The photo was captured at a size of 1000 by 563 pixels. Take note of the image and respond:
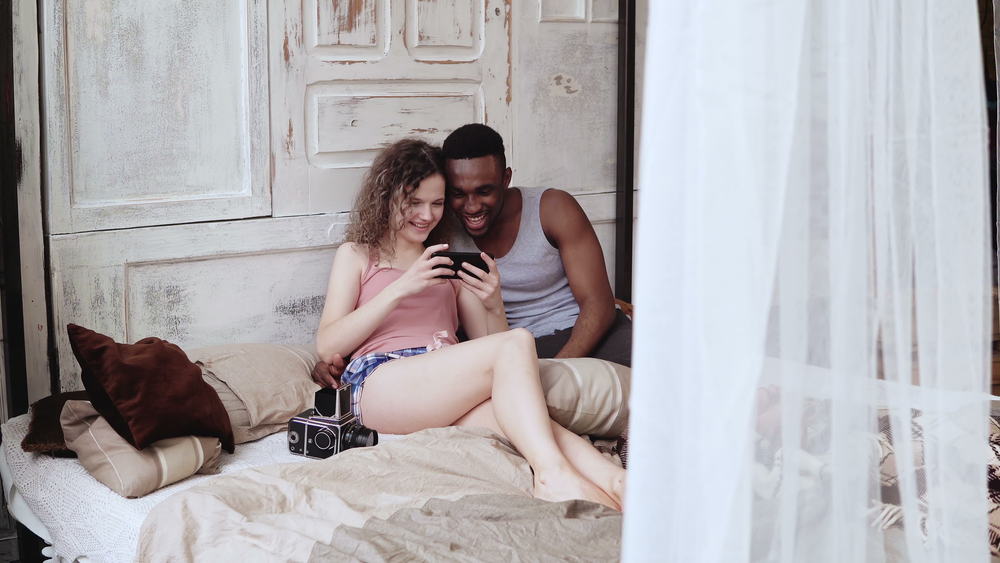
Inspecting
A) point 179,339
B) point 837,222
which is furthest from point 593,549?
point 179,339

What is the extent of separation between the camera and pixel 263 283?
9.37 ft

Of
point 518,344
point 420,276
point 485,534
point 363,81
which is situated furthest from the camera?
point 363,81

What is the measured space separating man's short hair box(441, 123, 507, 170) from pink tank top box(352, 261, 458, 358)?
34cm

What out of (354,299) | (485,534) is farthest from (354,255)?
(485,534)

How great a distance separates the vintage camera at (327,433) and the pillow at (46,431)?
46 cm

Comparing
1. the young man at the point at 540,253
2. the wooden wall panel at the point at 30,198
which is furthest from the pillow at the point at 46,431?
the young man at the point at 540,253

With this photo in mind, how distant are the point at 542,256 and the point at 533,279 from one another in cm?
7

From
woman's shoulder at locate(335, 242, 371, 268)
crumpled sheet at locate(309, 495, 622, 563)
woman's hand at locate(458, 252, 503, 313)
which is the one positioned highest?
woman's shoulder at locate(335, 242, 371, 268)

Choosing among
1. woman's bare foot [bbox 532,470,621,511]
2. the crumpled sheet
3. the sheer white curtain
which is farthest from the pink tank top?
the sheer white curtain

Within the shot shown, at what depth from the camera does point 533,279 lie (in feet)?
9.24

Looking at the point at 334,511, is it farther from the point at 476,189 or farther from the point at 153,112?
the point at 153,112

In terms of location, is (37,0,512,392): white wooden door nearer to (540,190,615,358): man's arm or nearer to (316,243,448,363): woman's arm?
(316,243,448,363): woman's arm

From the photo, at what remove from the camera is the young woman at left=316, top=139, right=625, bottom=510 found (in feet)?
6.57

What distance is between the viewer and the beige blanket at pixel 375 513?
158 centimetres
